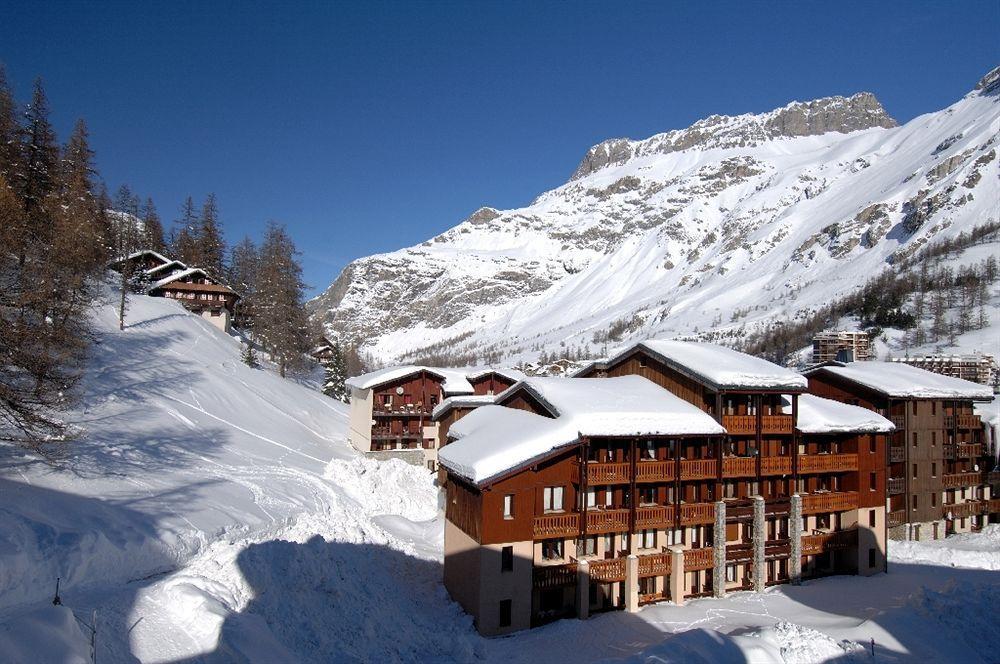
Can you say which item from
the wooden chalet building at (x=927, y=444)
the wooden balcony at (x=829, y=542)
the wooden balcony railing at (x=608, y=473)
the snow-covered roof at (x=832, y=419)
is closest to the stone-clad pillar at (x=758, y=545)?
the wooden balcony at (x=829, y=542)

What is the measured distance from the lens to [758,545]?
27.8 m


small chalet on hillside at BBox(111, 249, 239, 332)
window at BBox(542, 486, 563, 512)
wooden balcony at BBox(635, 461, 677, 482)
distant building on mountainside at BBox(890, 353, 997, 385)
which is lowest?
window at BBox(542, 486, 563, 512)

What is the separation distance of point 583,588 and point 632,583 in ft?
8.16

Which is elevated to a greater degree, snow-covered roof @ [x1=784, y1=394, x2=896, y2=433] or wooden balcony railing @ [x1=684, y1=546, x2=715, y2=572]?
snow-covered roof @ [x1=784, y1=394, x2=896, y2=433]

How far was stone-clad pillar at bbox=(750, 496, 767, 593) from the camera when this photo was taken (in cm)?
2770

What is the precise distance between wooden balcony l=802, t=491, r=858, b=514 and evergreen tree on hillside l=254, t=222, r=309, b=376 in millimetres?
46596

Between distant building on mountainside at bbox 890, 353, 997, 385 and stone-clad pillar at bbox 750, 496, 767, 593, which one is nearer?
stone-clad pillar at bbox 750, 496, 767, 593

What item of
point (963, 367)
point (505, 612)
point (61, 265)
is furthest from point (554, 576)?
point (963, 367)

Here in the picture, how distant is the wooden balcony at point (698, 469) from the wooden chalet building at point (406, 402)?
25.3m

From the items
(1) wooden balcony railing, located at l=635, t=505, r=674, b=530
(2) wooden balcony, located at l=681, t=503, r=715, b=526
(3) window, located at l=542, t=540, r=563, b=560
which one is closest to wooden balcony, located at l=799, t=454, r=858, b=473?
(2) wooden balcony, located at l=681, t=503, r=715, b=526

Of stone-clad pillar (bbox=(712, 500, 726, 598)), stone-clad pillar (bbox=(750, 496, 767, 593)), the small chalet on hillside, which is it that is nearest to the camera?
stone-clad pillar (bbox=(712, 500, 726, 598))

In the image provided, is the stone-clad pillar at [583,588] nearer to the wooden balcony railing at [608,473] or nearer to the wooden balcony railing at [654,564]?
the wooden balcony railing at [654,564]

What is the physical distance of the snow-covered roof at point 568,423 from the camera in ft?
75.3

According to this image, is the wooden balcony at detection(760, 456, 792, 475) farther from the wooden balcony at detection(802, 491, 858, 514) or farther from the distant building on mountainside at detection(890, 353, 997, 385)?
the distant building on mountainside at detection(890, 353, 997, 385)
